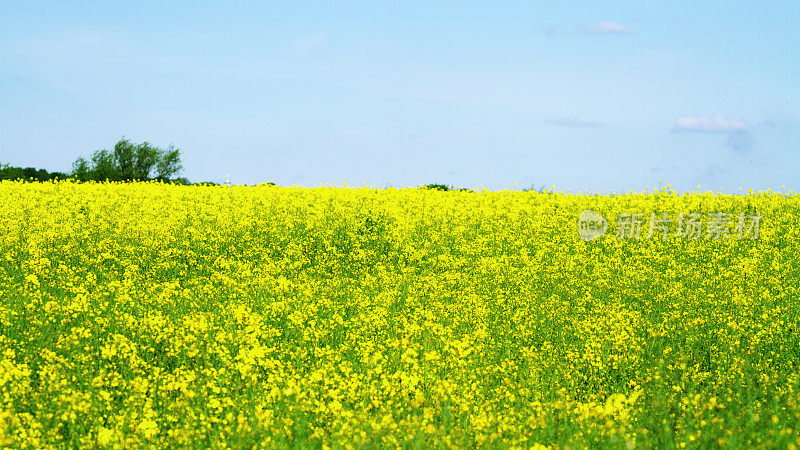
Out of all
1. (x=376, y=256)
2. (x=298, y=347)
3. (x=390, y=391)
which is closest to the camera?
(x=390, y=391)

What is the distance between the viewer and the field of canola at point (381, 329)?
19.5 feet

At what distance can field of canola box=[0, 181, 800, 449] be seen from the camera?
5.93 meters

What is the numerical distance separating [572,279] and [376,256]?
11.9ft

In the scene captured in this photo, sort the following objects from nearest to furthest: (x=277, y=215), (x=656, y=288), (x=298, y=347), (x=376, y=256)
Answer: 1. (x=298, y=347)
2. (x=656, y=288)
3. (x=376, y=256)
4. (x=277, y=215)

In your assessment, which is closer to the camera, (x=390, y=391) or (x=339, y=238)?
(x=390, y=391)

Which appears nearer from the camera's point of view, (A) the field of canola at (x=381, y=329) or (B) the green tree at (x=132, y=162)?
(A) the field of canola at (x=381, y=329)

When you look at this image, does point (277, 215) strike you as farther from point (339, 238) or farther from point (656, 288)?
point (656, 288)

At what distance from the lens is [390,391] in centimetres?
666

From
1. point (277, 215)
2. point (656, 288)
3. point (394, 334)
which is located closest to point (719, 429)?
point (394, 334)

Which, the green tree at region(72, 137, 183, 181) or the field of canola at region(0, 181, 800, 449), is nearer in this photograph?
the field of canola at region(0, 181, 800, 449)

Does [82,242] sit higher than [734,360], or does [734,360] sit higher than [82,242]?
[82,242]

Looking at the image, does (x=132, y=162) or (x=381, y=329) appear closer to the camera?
(x=381, y=329)

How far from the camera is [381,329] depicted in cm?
916

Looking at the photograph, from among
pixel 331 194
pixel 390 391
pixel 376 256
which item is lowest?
pixel 390 391
